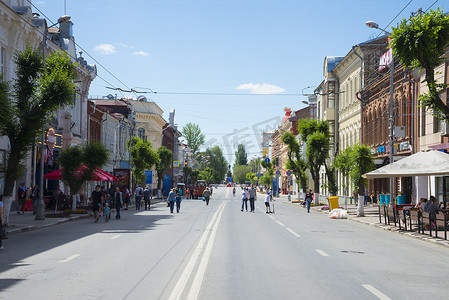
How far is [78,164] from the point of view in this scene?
3030 centimetres

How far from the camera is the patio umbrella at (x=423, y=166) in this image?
62.6 feet

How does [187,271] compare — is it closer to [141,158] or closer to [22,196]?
[22,196]

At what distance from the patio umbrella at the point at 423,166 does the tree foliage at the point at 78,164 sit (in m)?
16.9

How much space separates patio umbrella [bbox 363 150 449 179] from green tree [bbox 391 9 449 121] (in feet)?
6.82

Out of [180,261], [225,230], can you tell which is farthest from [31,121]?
[180,261]

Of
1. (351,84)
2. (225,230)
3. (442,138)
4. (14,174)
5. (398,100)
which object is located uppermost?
(351,84)

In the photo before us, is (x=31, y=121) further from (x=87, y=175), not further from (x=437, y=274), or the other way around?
(x=437, y=274)

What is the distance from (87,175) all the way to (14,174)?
919 cm

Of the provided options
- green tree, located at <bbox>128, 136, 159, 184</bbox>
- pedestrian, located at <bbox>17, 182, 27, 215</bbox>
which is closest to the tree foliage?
pedestrian, located at <bbox>17, 182, 27, 215</bbox>

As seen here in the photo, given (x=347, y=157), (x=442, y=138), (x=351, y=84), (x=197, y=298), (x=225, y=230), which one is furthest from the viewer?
(x=351, y=84)

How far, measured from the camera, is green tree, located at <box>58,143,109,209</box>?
30188 millimetres

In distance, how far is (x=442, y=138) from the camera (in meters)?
28.7

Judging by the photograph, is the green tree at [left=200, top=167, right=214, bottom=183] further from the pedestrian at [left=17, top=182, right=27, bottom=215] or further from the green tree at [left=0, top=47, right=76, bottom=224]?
the green tree at [left=0, top=47, right=76, bottom=224]

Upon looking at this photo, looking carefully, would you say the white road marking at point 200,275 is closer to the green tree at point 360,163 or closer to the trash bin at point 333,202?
the green tree at point 360,163
